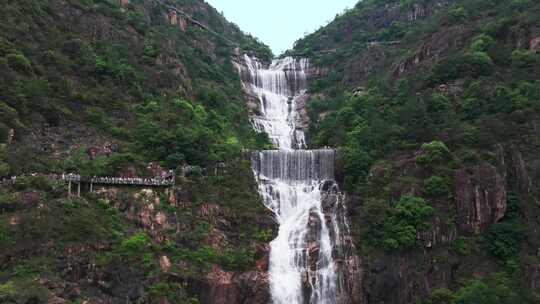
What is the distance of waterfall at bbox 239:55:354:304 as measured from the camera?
3466cm

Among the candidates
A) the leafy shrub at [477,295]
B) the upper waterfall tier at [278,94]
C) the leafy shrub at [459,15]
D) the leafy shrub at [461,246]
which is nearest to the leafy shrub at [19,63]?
the upper waterfall tier at [278,94]

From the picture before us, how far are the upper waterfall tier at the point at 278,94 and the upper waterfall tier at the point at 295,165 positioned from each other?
11.0 m

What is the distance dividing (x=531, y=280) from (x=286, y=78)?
47.1 meters

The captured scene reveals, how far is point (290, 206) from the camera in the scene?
41.8 metres

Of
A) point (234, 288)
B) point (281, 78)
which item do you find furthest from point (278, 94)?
point (234, 288)

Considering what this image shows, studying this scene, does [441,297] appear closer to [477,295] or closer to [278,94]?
[477,295]

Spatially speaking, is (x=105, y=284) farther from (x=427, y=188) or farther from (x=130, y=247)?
(x=427, y=188)

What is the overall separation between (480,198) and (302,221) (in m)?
12.8

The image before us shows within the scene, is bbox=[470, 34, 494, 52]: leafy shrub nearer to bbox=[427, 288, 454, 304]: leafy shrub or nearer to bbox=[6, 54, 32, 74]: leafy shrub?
bbox=[427, 288, 454, 304]: leafy shrub

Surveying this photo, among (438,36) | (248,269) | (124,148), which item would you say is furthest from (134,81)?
(438,36)

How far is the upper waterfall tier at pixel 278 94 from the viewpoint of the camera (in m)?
59.6

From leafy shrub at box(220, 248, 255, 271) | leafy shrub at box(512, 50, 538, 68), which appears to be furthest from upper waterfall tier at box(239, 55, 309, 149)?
leafy shrub at box(220, 248, 255, 271)

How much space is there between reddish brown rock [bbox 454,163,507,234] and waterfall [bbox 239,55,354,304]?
329 inches

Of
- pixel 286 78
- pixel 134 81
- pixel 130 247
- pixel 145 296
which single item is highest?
pixel 286 78
